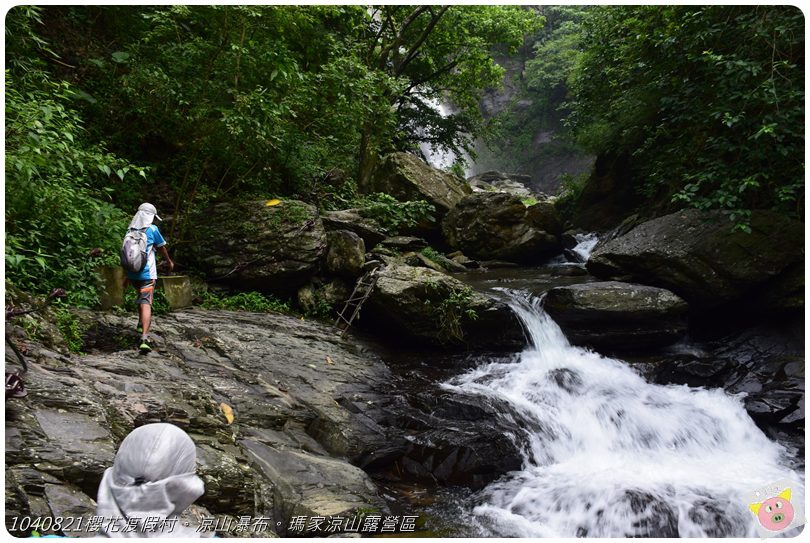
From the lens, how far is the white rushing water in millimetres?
4848

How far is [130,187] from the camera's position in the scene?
838cm

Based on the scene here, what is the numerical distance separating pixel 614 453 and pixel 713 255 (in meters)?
4.60

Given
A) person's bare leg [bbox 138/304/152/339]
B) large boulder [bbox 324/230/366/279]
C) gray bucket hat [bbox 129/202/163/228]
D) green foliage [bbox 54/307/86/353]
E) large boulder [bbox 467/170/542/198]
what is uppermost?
large boulder [bbox 467/170/542/198]

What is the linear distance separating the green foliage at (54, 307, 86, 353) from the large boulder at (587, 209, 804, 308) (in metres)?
9.27

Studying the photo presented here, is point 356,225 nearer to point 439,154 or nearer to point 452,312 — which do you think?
point 452,312

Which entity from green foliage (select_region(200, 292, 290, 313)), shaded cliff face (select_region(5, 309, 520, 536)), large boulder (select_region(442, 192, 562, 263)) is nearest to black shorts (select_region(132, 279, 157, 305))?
shaded cliff face (select_region(5, 309, 520, 536))

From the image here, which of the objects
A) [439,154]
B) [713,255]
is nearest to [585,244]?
[713,255]

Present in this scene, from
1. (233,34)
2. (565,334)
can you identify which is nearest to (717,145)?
(565,334)

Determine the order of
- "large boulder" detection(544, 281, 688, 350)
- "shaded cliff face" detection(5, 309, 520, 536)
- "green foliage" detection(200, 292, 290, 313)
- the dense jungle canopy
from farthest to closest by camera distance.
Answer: "large boulder" detection(544, 281, 688, 350) → "green foliage" detection(200, 292, 290, 313) → the dense jungle canopy → "shaded cliff face" detection(5, 309, 520, 536)

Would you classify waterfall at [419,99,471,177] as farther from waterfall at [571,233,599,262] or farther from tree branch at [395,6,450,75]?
waterfall at [571,233,599,262]

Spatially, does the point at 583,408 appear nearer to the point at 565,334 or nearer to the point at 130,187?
the point at 565,334

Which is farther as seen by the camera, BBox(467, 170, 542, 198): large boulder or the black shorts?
BBox(467, 170, 542, 198): large boulder

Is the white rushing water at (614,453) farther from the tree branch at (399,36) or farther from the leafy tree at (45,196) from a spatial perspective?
the tree branch at (399,36)

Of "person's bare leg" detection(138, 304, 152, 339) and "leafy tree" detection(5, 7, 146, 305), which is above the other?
"leafy tree" detection(5, 7, 146, 305)
